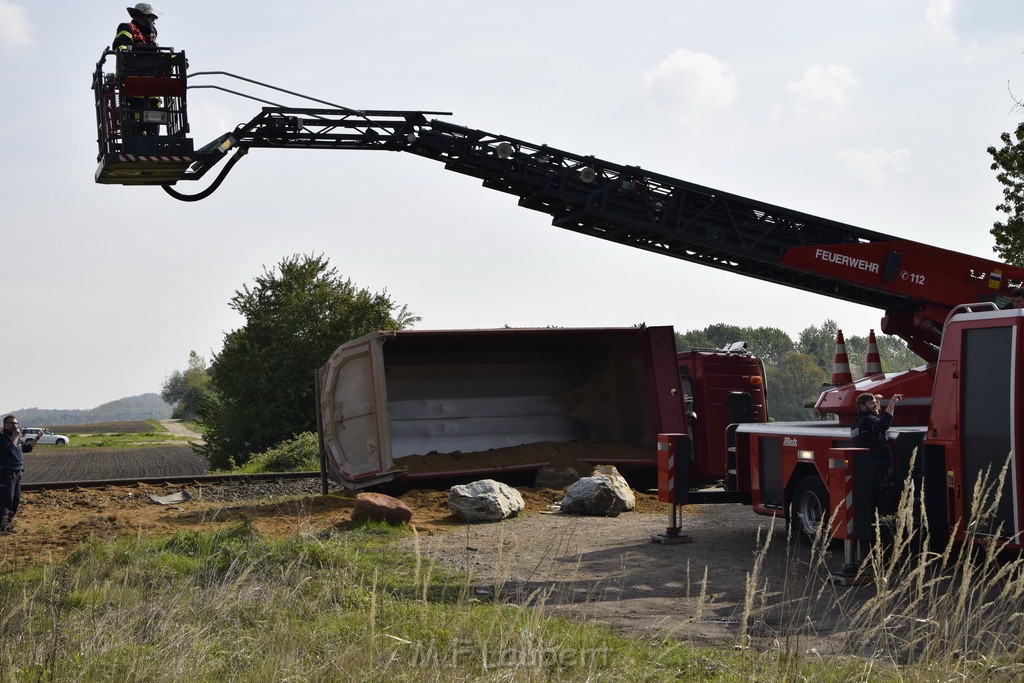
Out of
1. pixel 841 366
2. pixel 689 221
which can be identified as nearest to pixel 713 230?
pixel 689 221

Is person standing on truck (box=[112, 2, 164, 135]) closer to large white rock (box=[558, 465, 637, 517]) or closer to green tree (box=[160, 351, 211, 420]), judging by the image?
large white rock (box=[558, 465, 637, 517])

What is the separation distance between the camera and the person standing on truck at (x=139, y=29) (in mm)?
11578

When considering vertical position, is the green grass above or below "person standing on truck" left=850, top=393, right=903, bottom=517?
below

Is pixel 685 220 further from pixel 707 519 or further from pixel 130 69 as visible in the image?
pixel 130 69

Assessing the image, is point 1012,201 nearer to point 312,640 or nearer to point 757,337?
point 312,640

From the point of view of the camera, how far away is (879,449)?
32.8ft

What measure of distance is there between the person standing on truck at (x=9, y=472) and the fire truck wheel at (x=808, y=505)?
31.2ft

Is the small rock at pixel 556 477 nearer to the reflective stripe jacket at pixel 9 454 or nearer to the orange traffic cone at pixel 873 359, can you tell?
the orange traffic cone at pixel 873 359

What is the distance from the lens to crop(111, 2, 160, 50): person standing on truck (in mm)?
11578

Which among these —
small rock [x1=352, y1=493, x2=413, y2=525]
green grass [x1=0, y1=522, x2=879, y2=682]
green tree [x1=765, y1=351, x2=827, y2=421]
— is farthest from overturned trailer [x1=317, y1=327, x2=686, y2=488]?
green tree [x1=765, y1=351, x2=827, y2=421]

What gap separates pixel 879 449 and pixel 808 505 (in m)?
1.51

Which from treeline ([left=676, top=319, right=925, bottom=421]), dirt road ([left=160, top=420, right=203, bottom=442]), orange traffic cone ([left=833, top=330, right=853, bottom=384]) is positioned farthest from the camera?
treeline ([left=676, top=319, right=925, bottom=421])

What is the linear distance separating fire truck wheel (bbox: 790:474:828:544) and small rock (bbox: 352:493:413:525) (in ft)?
15.9
